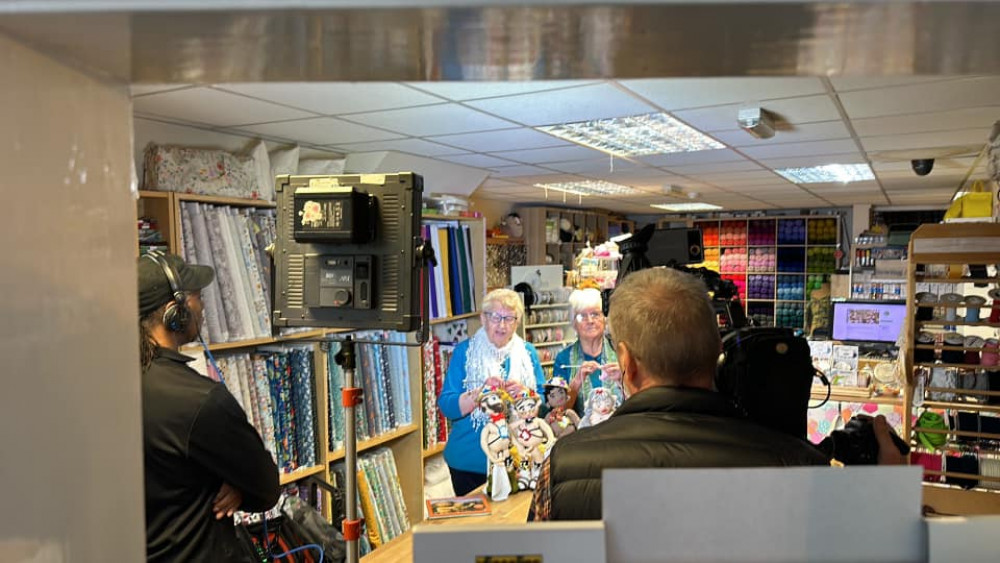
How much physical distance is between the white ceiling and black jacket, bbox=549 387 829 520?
0.69 metres

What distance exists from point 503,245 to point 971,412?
5.14 m

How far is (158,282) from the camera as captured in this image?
1857mm

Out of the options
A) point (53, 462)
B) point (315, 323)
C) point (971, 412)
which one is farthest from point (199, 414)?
point (971, 412)

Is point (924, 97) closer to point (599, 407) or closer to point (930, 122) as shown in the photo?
point (930, 122)

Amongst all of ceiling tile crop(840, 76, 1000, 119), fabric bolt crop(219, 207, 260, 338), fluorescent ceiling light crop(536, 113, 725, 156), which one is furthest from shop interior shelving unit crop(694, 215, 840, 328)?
fabric bolt crop(219, 207, 260, 338)

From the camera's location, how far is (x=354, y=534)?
1.78 metres

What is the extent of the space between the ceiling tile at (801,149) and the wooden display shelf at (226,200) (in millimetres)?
2844

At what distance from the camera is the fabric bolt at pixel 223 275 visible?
9.44 feet

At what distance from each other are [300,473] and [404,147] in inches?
74.1

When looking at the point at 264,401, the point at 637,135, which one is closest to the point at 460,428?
the point at 264,401

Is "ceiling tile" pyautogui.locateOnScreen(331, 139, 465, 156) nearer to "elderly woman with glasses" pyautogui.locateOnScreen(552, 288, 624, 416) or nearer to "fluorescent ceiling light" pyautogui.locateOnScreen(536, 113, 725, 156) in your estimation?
"fluorescent ceiling light" pyautogui.locateOnScreen(536, 113, 725, 156)

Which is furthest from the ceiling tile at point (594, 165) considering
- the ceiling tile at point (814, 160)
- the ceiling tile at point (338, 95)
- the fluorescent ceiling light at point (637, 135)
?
the ceiling tile at point (338, 95)

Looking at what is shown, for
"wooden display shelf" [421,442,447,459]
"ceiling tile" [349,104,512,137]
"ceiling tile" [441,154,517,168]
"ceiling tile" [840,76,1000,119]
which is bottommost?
"wooden display shelf" [421,442,447,459]

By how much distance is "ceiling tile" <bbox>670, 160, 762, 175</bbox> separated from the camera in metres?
4.77
